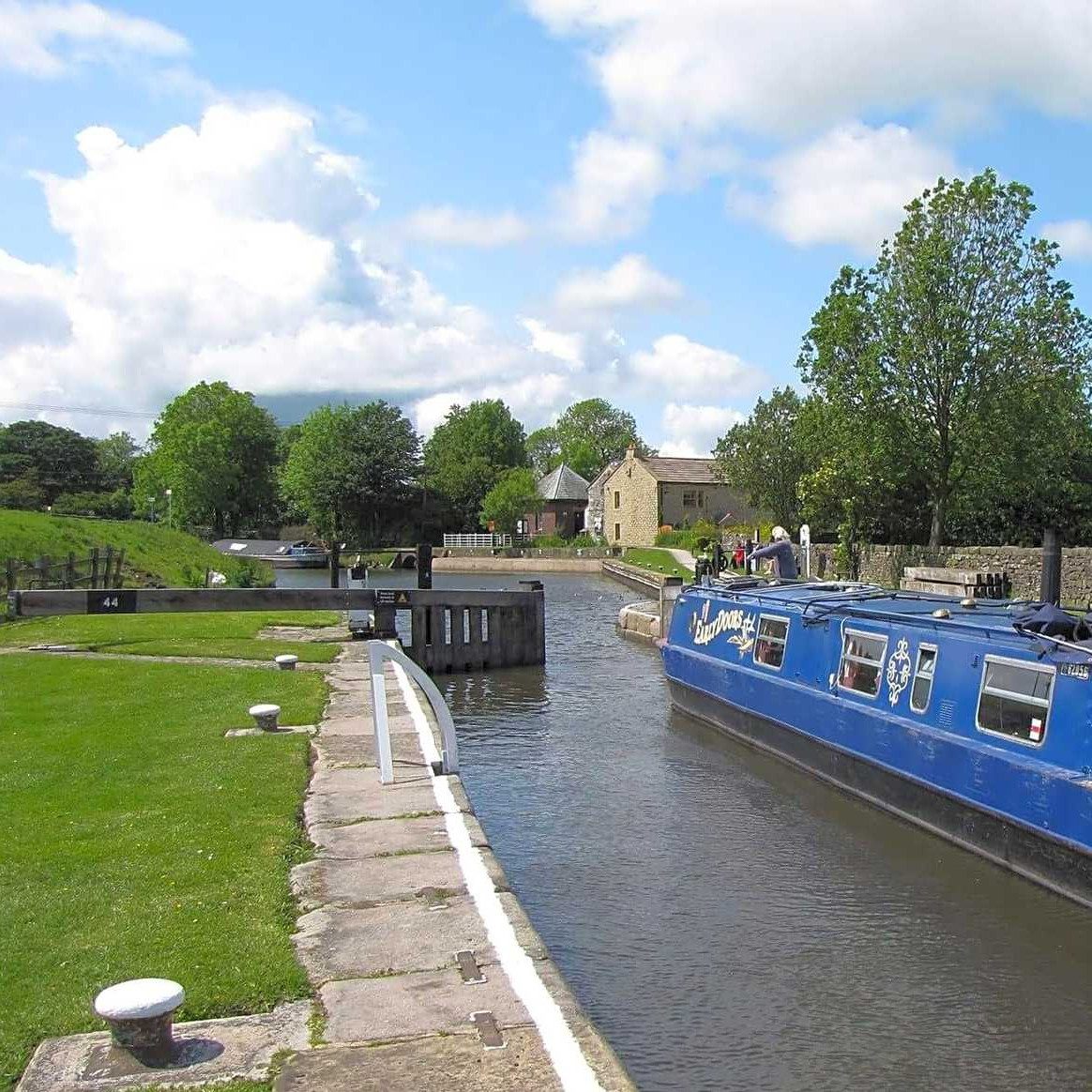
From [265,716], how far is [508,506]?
79447mm

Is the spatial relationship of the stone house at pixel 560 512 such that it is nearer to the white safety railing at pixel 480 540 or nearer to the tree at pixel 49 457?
the white safety railing at pixel 480 540

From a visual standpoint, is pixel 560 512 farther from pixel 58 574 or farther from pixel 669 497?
pixel 58 574

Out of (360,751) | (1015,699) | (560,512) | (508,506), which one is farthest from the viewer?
(560,512)

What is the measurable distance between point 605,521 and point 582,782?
7288cm

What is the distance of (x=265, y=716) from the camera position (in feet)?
42.3

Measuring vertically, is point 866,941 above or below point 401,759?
below

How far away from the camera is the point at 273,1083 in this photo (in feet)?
16.6

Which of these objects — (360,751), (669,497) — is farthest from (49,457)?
(360,751)

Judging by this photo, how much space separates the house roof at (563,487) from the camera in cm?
9938

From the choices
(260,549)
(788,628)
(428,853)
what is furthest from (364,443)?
(428,853)

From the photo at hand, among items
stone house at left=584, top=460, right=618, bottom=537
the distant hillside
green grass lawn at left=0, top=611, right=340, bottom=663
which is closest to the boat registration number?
green grass lawn at left=0, top=611, right=340, bottom=663

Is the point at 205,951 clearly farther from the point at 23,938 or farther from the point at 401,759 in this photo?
the point at 401,759

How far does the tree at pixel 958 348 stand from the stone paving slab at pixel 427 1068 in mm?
31533

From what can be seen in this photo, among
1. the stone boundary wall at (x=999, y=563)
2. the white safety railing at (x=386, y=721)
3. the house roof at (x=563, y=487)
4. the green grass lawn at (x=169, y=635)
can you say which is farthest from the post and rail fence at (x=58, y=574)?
the house roof at (x=563, y=487)
